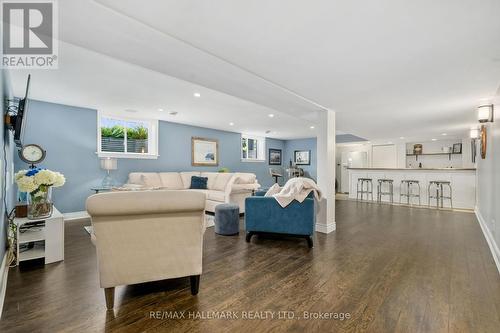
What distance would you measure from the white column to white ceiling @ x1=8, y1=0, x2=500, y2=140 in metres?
0.51

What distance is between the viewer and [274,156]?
35.3ft

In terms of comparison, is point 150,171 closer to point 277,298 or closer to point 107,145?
point 107,145

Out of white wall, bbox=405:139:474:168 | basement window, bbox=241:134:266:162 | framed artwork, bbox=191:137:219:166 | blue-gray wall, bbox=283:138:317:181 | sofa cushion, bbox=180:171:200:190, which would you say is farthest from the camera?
blue-gray wall, bbox=283:138:317:181

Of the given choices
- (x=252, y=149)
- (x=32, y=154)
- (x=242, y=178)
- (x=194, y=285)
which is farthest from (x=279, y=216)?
(x=252, y=149)

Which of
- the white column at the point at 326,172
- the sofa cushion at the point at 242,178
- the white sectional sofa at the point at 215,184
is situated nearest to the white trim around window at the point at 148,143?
the white sectional sofa at the point at 215,184

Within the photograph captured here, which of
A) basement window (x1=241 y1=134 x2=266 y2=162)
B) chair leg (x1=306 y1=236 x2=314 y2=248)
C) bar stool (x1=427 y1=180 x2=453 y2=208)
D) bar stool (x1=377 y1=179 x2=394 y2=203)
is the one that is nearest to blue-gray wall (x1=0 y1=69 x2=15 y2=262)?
chair leg (x1=306 y1=236 x2=314 y2=248)

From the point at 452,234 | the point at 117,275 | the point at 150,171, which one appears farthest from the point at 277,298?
the point at 150,171

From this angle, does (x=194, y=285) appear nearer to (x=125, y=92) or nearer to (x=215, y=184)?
(x=125, y=92)

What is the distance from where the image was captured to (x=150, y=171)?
252 inches

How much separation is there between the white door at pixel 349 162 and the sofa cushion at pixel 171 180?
6.80m

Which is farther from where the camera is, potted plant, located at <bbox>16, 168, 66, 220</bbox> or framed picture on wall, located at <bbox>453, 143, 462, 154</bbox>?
framed picture on wall, located at <bbox>453, 143, 462, 154</bbox>

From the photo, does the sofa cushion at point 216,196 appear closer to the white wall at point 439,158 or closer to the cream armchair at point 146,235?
the cream armchair at point 146,235

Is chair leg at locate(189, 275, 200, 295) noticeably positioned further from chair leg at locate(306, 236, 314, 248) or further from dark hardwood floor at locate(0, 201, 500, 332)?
chair leg at locate(306, 236, 314, 248)

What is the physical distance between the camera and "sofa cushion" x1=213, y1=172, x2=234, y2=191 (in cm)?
597
